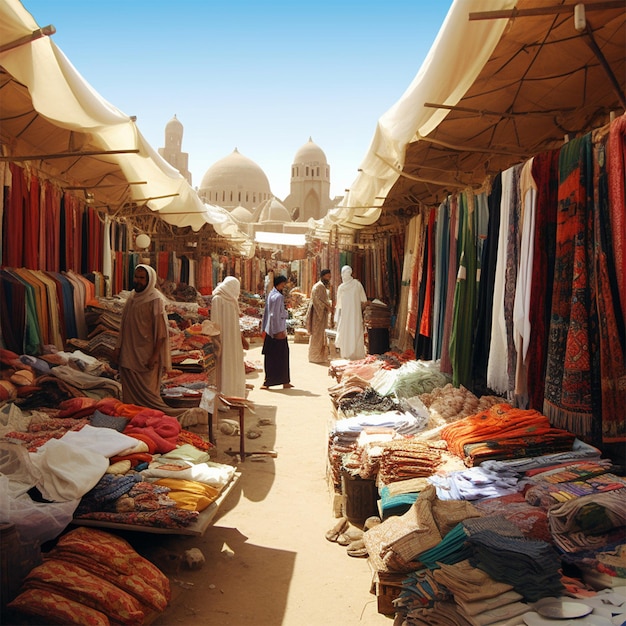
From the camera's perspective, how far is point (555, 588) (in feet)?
7.09

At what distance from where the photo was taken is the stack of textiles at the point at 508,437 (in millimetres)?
3357

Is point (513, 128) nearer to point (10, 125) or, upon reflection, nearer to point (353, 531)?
point (353, 531)

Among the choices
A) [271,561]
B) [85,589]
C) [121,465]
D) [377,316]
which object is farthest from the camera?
[377,316]

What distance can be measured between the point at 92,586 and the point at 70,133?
4.94 m

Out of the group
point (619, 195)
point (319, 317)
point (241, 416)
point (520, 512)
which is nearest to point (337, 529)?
point (520, 512)

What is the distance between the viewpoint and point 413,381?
5.43 metres

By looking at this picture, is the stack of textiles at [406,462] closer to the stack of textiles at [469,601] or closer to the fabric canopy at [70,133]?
the stack of textiles at [469,601]

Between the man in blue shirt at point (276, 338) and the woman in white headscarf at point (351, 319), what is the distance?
4.69ft

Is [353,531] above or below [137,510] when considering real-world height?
below

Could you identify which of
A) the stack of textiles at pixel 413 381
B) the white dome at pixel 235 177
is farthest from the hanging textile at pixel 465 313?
the white dome at pixel 235 177

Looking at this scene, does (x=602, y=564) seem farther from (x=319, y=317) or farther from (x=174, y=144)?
(x=174, y=144)

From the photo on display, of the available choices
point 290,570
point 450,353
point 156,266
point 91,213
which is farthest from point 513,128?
point 156,266

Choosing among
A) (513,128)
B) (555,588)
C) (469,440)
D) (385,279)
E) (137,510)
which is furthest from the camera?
(385,279)

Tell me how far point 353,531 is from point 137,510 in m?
1.44
